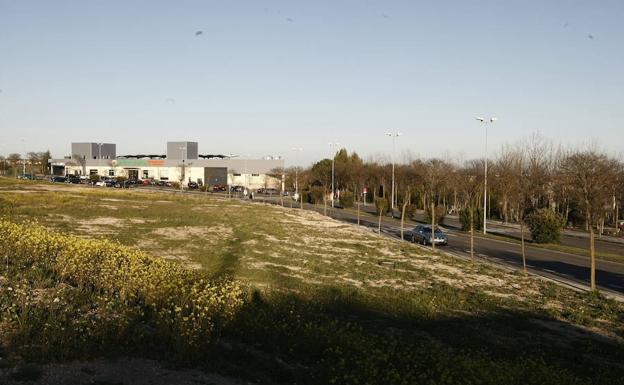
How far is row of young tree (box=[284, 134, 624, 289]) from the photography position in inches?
1079

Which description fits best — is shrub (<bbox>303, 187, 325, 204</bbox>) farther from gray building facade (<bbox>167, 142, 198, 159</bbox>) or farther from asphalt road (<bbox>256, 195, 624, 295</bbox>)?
gray building facade (<bbox>167, 142, 198, 159</bbox>)

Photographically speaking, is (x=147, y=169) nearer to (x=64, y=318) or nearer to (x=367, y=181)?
(x=367, y=181)

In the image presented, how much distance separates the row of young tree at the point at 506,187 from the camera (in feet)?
89.9

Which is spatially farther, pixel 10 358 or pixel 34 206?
pixel 34 206

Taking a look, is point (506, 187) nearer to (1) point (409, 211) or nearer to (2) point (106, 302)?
(1) point (409, 211)

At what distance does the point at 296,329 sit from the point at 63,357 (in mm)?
3648

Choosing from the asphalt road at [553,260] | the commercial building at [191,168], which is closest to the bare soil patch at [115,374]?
the asphalt road at [553,260]

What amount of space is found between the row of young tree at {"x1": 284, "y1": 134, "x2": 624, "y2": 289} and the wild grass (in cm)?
514

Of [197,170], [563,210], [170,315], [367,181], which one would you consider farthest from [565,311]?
[197,170]

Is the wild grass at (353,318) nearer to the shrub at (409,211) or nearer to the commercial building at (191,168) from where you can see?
the shrub at (409,211)

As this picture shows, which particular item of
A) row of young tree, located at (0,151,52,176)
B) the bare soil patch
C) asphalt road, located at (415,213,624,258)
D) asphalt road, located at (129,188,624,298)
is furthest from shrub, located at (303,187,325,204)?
row of young tree, located at (0,151,52,176)

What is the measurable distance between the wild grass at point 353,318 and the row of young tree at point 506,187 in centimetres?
514

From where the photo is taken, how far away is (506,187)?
44.6 m

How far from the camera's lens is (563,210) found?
49.2 meters
